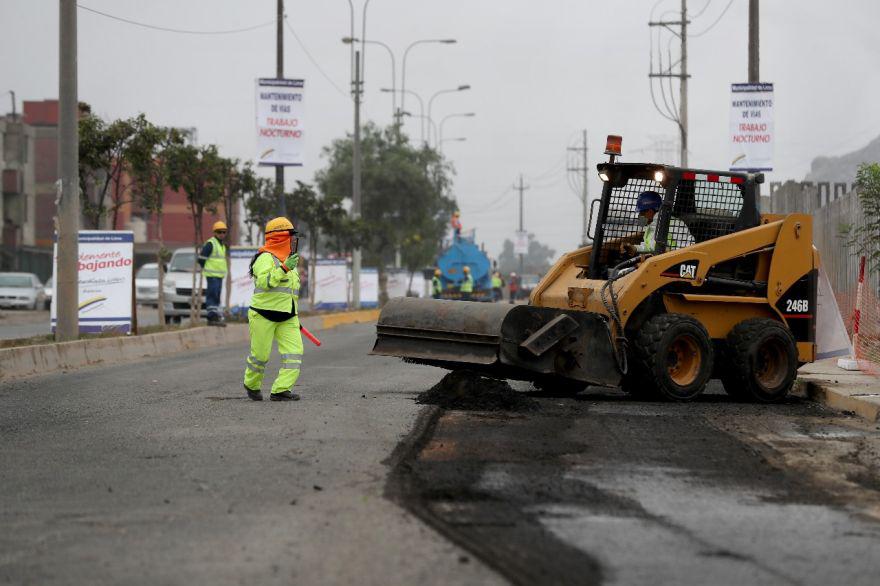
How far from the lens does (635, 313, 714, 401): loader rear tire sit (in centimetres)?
1205

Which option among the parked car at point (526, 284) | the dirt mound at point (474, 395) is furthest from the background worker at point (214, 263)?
the parked car at point (526, 284)

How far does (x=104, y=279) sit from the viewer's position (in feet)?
66.1

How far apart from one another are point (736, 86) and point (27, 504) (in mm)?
17734

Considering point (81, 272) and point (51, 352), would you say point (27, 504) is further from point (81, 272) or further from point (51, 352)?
point (81, 272)

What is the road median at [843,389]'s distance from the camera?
38.5 feet

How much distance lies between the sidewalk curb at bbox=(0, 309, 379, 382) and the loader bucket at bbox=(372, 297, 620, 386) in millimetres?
5551

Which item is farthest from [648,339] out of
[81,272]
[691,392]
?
[81,272]

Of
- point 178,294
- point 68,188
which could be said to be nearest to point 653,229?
point 68,188

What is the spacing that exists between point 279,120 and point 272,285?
17.4 meters

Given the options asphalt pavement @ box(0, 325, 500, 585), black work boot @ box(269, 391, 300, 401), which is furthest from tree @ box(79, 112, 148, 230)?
black work boot @ box(269, 391, 300, 401)

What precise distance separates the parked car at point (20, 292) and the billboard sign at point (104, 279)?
2320 cm

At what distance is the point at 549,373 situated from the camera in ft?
37.9

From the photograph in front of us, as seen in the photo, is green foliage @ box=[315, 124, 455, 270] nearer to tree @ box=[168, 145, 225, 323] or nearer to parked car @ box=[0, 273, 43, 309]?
parked car @ box=[0, 273, 43, 309]

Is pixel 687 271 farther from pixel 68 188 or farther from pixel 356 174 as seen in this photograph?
pixel 356 174
